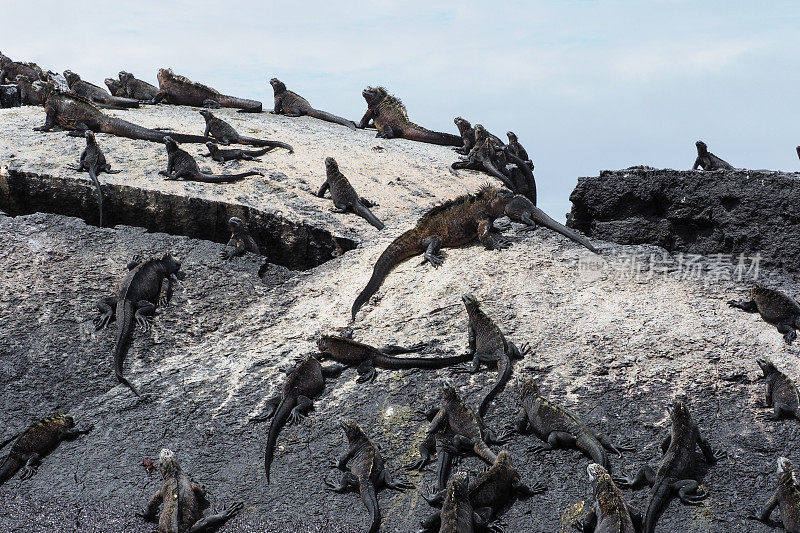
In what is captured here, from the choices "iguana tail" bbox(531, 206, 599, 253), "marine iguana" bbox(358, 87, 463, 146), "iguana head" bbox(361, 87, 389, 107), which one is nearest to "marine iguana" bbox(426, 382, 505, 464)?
"iguana tail" bbox(531, 206, 599, 253)

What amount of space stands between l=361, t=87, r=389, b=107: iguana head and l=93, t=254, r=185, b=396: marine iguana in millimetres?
8776

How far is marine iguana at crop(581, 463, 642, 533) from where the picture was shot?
4410 millimetres

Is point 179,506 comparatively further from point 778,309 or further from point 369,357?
point 778,309

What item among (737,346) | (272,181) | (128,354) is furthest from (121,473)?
(272,181)

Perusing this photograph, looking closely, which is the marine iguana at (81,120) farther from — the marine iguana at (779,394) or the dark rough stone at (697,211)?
the marine iguana at (779,394)

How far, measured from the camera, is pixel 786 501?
4484mm

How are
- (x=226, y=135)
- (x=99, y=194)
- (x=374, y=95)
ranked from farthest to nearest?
(x=374, y=95), (x=226, y=135), (x=99, y=194)

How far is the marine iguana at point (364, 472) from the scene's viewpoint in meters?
5.19

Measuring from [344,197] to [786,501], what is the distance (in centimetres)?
724

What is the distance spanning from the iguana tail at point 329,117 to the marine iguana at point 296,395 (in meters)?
10.9

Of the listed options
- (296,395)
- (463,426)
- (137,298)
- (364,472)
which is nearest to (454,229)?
(296,395)

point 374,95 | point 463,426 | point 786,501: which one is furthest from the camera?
point 374,95

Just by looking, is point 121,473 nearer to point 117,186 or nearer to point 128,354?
point 128,354

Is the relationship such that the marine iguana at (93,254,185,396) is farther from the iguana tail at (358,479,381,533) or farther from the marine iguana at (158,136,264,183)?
the iguana tail at (358,479,381,533)
